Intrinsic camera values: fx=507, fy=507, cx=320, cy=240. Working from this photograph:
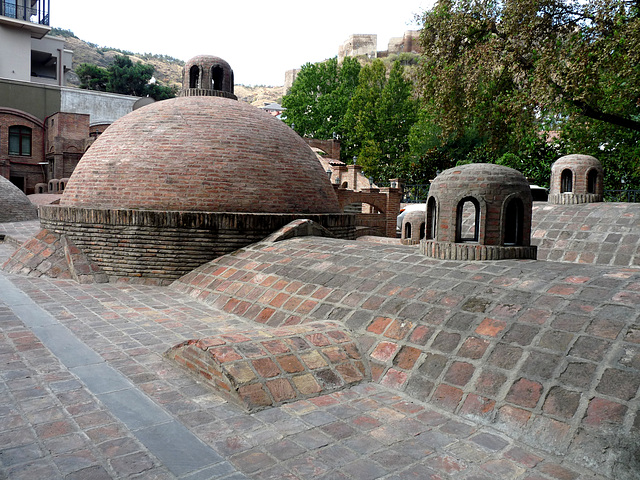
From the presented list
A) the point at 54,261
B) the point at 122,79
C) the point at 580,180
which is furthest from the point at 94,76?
the point at 580,180

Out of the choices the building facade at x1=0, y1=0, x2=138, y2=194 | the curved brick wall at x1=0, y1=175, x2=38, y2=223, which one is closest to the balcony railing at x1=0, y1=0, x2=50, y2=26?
the building facade at x1=0, y1=0, x2=138, y2=194

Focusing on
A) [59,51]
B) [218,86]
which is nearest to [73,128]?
[59,51]

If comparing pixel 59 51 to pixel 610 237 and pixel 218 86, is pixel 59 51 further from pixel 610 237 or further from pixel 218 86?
pixel 610 237

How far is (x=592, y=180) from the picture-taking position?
1314 cm

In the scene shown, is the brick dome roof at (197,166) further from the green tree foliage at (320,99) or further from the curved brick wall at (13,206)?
the green tree foliage at (320,99)

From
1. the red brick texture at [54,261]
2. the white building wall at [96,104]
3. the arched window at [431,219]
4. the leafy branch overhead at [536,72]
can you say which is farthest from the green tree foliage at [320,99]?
the arched window at [431,219]

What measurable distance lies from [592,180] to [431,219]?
8.27 m

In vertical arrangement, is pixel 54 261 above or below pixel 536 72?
below

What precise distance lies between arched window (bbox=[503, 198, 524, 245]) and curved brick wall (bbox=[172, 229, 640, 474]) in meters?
0.67

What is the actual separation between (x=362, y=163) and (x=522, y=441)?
3107 cm

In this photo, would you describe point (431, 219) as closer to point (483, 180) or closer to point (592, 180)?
point (483, 180)

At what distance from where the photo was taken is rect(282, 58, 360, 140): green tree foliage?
3725 centimetres

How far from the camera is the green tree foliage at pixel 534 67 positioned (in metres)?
12.1

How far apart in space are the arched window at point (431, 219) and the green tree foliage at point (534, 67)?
7.19 meters
